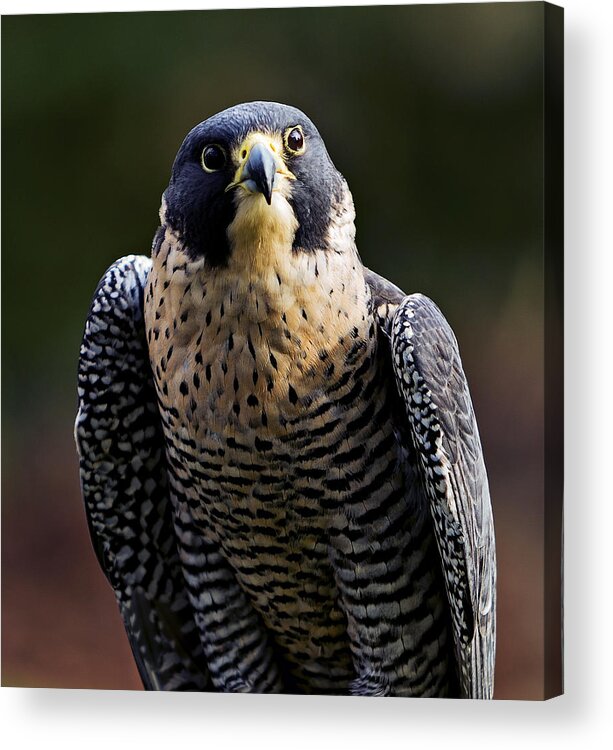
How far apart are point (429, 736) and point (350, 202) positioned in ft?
3.20

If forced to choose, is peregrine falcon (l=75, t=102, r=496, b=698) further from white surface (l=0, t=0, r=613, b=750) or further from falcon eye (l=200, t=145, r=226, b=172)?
white surface (l=0, t=0, r=613, b=750)

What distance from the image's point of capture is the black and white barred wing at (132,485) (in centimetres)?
227

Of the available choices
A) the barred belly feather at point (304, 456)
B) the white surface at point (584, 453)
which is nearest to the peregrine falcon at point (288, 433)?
the barred belly feather at point (304, 456)

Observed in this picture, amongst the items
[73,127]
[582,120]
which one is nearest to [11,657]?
[73,127]

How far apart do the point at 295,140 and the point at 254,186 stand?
14 centimetres

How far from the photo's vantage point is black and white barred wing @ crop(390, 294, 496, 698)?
2.09 meters

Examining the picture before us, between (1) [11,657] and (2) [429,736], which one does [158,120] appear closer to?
(1) [11,657]

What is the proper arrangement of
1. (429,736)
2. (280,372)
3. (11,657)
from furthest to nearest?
1. (11,657)
2. (429,736)
3. (280,372)

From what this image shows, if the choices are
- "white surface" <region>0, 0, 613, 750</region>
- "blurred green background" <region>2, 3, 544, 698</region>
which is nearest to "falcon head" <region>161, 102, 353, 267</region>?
"blurred green background" <region>2, 3, 544, 698</region>

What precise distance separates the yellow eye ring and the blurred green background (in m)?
0.18

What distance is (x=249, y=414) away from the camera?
7.01 ft

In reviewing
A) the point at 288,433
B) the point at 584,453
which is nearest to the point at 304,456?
the point at 288,433

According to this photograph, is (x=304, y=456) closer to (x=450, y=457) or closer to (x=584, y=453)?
(x=450, y=457)

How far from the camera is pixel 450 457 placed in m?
2.09
